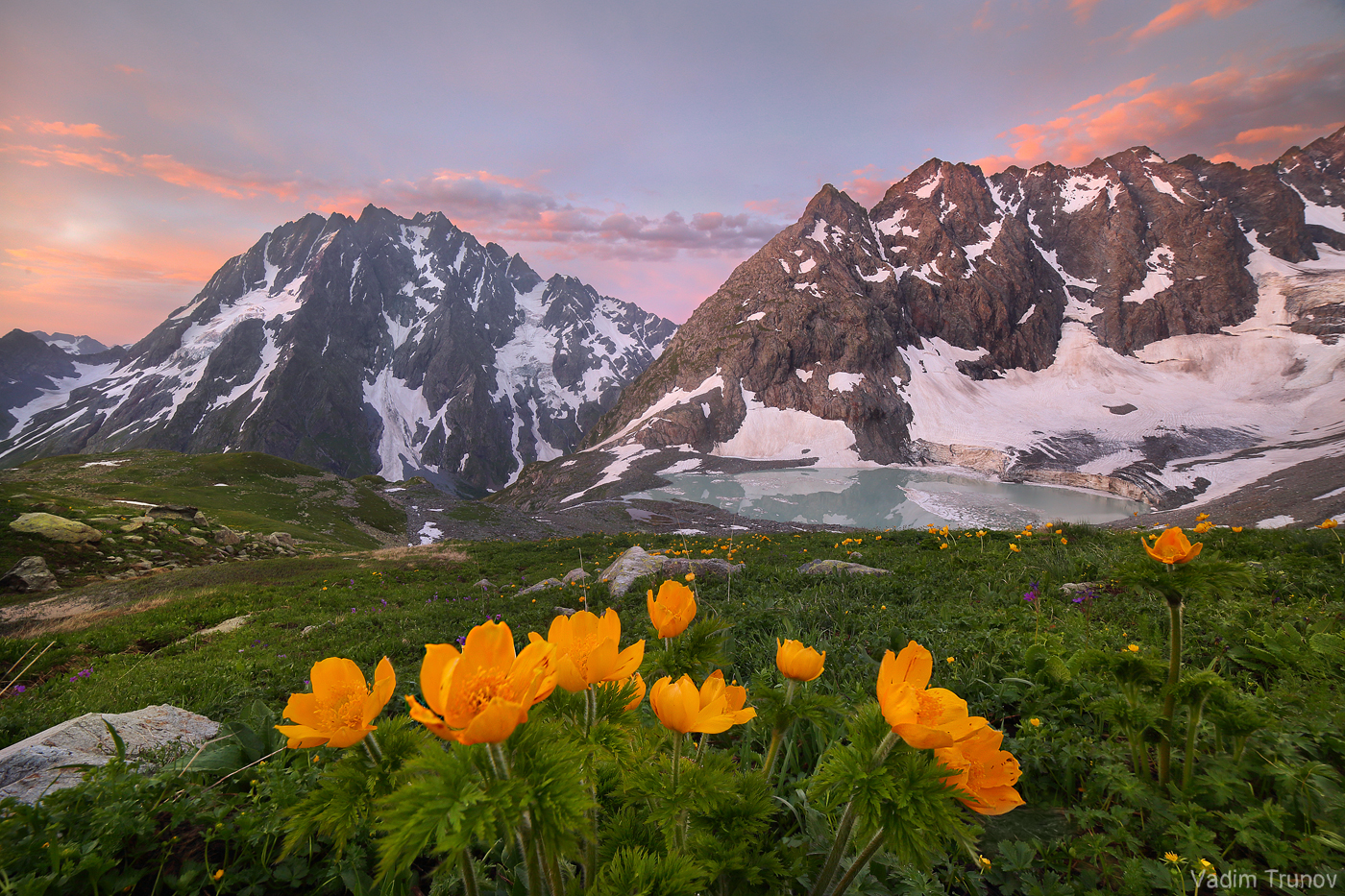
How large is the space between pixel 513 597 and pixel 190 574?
16704 mm

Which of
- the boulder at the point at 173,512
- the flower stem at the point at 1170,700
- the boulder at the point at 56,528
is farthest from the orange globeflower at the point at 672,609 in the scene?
the boulder at the point at 173,512

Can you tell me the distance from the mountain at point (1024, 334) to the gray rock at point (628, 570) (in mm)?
66317

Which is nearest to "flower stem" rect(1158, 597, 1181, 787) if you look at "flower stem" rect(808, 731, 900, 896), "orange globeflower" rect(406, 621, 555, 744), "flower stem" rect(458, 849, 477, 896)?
"flower stem" rect(808, 731, 900, 896)

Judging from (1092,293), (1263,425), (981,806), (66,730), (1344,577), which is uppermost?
(1092,293)

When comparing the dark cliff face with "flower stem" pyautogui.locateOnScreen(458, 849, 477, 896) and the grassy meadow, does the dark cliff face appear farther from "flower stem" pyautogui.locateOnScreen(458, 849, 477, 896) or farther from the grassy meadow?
"flower stem" pyautogui.locateOnScreen(458, 849, 477, 896)

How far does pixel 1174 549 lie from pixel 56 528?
35.8 m

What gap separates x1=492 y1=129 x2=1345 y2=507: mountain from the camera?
100000mm

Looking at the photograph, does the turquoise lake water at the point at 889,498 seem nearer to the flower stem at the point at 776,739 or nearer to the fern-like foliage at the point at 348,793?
the flower stem at the point at 776,739

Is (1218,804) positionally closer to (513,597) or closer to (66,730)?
(66,730)

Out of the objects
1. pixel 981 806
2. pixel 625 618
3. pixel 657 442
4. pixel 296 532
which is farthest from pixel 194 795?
pixel 657 442

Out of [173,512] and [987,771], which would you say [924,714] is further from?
[173,512]

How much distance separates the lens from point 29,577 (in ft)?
60.6

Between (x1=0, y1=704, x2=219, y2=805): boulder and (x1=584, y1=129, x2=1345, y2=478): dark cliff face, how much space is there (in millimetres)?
103996

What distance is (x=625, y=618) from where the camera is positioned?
31.5 feet
